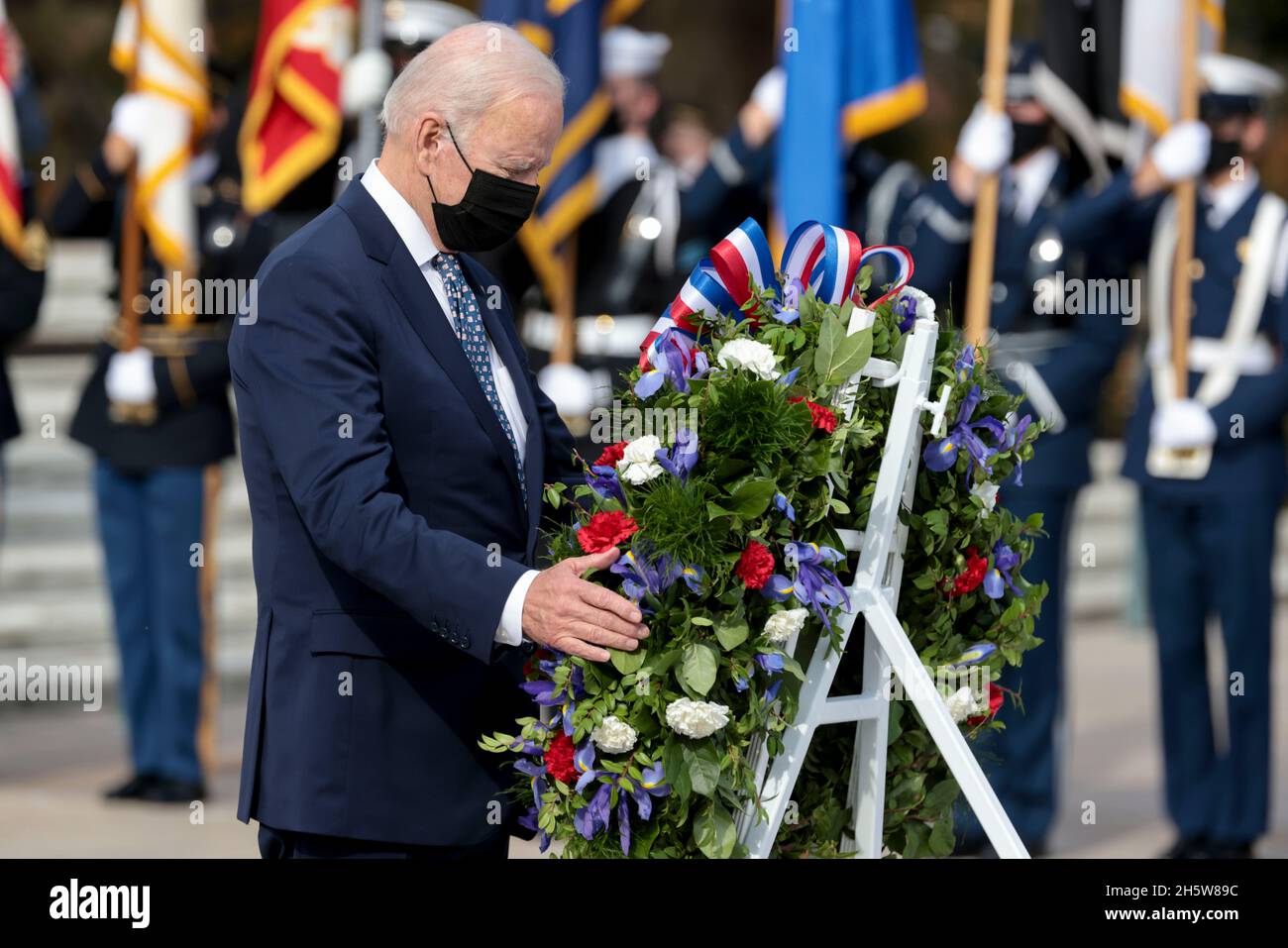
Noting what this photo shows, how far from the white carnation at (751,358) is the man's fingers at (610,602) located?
360mm

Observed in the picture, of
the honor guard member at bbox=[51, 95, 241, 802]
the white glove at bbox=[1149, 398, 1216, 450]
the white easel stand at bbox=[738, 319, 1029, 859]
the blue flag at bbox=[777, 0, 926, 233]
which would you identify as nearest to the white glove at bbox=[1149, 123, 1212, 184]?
the white glove at bbox=[1149, 398, 1216, 450]

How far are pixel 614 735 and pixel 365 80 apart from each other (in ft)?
15.1

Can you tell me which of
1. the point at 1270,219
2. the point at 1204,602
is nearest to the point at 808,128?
the point at 1270,219

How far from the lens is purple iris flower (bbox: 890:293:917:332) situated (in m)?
3.04

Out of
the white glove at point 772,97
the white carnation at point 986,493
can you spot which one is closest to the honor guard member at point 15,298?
the white glove at point 772,97

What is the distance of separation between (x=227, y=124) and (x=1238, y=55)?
11.7 metres

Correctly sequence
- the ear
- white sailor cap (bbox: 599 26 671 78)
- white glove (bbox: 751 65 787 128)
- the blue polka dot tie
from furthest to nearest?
white sailor cap (bbox: 599 26 671 78) < white glove (bbox: 751 65 787 128) < the blue polka dot tie < the ear

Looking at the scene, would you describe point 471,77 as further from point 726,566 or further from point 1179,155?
point 1179,155

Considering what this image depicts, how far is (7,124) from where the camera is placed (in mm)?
6996

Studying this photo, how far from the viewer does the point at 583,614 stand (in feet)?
8.77

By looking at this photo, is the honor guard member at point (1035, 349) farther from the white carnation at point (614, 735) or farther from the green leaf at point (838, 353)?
the white carnation at point (614, 735)

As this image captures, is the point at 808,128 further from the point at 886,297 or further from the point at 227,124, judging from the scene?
the point at 886,297

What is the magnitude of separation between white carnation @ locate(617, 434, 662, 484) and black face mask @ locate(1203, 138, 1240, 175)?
167 inches

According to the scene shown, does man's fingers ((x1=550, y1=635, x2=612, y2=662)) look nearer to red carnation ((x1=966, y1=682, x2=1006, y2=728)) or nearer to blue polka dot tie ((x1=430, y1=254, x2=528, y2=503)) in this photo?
blue polka dot tie ((x1=430, y1=254, x2=528, y2=503))
